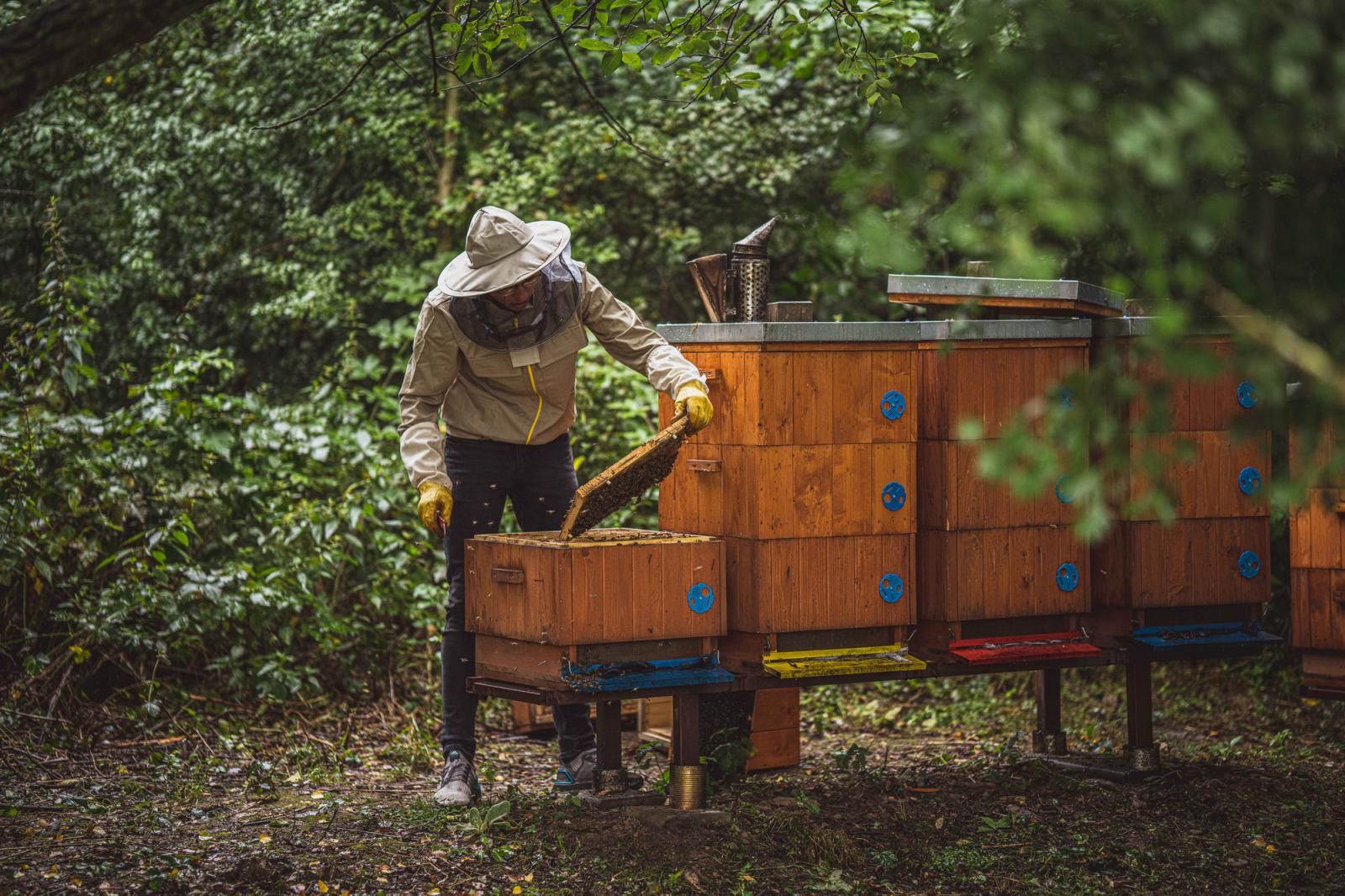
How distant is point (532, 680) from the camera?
3.42 meters

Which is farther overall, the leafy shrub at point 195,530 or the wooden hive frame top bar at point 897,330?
the leafy shrub at point 195,530

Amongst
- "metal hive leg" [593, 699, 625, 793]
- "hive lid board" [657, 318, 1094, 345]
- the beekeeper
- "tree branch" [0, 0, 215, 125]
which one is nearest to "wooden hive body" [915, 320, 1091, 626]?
"hive lid board" [657, 318, 1094, 345]

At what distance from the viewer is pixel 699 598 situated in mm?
3471

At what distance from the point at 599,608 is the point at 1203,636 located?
84.6 inches

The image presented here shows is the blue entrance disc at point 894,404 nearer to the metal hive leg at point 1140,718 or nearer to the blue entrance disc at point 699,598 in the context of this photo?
the blue entrance disc at point 699,598


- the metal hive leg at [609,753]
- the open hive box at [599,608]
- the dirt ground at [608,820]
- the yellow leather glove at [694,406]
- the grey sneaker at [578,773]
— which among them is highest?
the yellow leather glove at [694,406]

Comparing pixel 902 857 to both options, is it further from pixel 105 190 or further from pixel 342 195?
pixel 105 190

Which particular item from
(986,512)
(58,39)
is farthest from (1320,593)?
(58,39)

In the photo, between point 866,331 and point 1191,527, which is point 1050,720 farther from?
point 866,331

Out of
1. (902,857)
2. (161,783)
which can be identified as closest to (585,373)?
(161,783)

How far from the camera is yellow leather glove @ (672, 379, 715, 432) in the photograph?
135 inches

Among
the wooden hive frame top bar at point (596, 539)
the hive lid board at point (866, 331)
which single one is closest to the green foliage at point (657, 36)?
the hive lid board at point (866, 331)

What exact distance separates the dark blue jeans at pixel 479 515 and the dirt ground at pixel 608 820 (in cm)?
29

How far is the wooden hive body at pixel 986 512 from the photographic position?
371 centimetres
